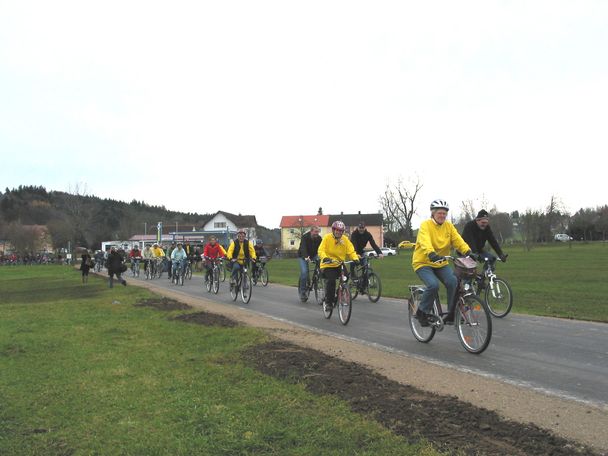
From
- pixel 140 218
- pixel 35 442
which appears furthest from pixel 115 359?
pixel 140 218

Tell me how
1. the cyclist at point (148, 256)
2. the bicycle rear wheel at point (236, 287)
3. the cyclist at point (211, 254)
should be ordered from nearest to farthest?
the bicycle rear wheel at point (236, 287)
the cyclist at point (211, 254)
the cyclist at point (148, 256)

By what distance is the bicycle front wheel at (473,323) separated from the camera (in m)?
6.58

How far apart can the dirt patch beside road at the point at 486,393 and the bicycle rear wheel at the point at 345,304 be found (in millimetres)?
1746

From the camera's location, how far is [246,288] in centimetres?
1435

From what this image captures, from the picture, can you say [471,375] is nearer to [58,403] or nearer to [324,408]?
[324,408]

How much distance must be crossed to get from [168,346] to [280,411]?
141 inches

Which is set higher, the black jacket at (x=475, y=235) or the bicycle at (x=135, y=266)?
the black jacket at (x=475, y=235)

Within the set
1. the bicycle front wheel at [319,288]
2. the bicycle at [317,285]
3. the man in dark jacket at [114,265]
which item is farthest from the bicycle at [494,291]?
the man in dark jacket at [114,265]

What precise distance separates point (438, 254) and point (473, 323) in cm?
103

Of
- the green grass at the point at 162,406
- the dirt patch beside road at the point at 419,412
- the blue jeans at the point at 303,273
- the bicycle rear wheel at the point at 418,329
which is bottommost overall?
the green grass at the point at 162,406

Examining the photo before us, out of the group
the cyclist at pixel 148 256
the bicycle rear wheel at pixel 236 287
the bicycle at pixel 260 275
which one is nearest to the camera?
the bicycle rear wheel at pixel 236 287

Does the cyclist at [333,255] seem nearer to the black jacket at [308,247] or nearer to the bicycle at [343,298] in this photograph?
the bicycle at [343,298]

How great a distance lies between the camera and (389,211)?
8800 centimetres

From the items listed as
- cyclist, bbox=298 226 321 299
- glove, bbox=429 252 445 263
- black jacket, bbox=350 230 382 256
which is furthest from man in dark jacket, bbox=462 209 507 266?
cyclist, bbox=298 226 321 299
